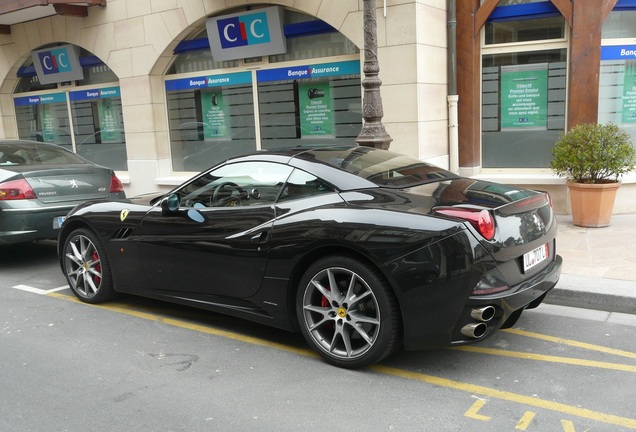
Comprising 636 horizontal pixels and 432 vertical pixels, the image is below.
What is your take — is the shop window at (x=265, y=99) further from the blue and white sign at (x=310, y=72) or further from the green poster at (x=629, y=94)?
the green poster at (x=629, y=94)

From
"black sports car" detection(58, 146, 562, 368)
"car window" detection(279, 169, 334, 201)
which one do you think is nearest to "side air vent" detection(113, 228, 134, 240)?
"black sports car" detection(58, 146, 562, 368)

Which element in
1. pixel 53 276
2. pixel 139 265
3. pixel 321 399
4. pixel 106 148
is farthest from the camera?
pixel 106 148

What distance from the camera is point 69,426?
3.46m

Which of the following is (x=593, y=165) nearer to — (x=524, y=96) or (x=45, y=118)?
(x=524, y=96)

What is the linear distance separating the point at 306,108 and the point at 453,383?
7.02m

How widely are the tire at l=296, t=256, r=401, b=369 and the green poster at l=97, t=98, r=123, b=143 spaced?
33.6ft

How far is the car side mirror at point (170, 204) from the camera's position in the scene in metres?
4.95

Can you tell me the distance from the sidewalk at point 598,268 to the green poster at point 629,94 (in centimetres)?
182

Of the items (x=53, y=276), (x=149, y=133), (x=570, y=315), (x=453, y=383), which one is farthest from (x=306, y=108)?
(x=453, y=383)

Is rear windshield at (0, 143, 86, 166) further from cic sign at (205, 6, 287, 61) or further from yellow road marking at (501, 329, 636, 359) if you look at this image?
yellow road marking at (501, 329, 636, 359)

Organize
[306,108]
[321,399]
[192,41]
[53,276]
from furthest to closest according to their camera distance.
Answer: [192,41] → [306,108] → [53,276] → [321,399]

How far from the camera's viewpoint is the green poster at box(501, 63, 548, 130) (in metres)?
9.06

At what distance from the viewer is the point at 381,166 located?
4.68 metres

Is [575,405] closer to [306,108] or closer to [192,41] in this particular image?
[306,108]
